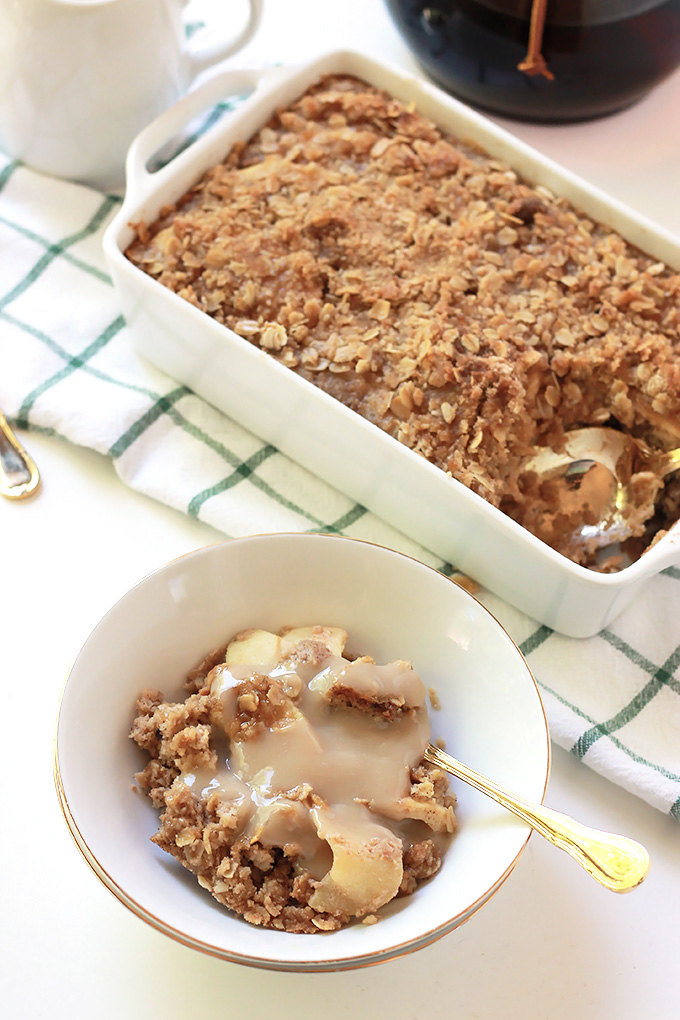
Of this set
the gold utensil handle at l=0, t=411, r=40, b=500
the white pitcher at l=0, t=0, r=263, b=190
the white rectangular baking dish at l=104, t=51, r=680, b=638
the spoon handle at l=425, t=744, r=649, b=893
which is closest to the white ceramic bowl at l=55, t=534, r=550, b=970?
the spoon handle at l=425, t=744, r=649, b=893

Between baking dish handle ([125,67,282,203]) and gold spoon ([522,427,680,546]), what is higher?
baking dish handle ([125,67,282,203])

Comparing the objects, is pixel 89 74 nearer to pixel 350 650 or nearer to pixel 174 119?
pixel 174 119

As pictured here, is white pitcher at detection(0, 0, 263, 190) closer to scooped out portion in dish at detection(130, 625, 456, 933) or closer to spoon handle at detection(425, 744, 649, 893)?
scooped out portion in dish at detection(130, 625, 456, 933)

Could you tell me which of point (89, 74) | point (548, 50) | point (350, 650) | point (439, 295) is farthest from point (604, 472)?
point (89, 74)

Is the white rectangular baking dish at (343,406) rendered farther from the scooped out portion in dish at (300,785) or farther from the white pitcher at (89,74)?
the scooped out portion in dish at (300,785)

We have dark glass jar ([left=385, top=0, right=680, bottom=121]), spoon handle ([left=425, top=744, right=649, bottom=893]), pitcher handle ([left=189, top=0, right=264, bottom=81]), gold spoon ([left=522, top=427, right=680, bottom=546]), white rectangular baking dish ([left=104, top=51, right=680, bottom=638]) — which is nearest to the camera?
spoon handle ([left=425, top=744, right=649, bottom=893])

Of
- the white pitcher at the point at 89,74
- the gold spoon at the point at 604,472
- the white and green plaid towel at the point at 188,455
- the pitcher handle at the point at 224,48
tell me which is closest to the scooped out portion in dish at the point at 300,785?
the white and green plaid towel at the point at 188,455

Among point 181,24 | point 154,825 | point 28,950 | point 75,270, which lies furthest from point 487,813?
point 181,24
